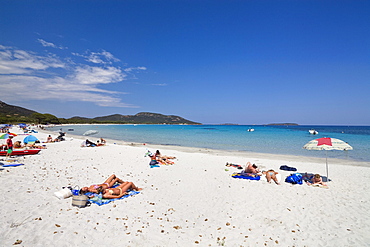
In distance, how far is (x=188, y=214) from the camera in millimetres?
6125

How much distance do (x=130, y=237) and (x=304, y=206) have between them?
596 centimetres

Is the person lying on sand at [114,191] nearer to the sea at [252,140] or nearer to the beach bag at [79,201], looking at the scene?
the beach bag at [79,201]

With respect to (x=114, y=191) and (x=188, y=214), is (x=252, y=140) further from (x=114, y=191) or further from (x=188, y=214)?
(x=114, y=191)

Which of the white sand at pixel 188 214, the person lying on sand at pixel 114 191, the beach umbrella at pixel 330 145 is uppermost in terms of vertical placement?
the beach umbrella at pixel 330 145

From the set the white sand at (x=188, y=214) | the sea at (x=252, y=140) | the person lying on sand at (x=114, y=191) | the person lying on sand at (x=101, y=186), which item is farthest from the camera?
the sea at (x=252, y=140)

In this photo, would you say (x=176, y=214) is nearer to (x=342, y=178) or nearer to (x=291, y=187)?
(x=291, y=187)

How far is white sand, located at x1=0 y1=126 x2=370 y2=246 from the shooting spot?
4742mm

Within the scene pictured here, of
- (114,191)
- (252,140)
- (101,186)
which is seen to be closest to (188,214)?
(114,191)

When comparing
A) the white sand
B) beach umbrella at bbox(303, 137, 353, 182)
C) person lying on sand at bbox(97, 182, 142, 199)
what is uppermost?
beach umbrella at bbox(303, 137, 353, 182)

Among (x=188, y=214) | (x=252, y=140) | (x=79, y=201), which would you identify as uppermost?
(x=252, y=140)

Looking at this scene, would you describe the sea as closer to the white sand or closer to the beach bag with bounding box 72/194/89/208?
the white sand

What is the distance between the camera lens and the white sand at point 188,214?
4742 millimetres

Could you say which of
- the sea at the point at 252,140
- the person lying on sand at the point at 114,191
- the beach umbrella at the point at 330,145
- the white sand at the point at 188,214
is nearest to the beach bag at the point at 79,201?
the white sand at the point at 188,214

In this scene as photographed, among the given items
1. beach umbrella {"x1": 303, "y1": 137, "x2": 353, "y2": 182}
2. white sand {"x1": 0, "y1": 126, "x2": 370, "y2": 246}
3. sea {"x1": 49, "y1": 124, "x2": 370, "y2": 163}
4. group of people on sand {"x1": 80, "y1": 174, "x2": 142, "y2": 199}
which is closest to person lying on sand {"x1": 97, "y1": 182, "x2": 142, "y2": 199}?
group of people on sand {"x1": 80, "y1": 174, "x2": 142, "y2": 199}
